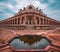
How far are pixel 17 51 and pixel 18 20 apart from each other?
102 feet

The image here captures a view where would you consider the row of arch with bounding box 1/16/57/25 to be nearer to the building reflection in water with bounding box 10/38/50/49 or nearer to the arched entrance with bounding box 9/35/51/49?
the arched entrance with bounding box 9/35/51/49

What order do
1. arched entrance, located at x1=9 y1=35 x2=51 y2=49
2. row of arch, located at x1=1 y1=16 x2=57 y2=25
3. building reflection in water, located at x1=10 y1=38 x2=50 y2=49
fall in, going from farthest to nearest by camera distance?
row of arch, located at x1=1 y1=16 x2=57 y2=25 → arched entrance, located at x1=9 y1=35 x2=51 y2=49 → building reflection in water, located at x1=10 y1=38 x2=50 y2=49

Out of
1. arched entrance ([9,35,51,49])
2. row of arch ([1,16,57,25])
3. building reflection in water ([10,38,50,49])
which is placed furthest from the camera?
row of arch ([1,16,57,25])

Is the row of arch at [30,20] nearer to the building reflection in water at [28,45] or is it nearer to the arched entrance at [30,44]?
the arched entrance at [30,44]

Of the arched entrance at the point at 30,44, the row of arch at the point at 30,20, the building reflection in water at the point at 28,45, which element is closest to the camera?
the building reflection in water at the point at 28,45

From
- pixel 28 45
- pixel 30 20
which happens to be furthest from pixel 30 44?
pixel 30 20

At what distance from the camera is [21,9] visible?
55.1 metres

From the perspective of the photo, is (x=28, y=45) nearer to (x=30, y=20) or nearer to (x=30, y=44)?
(x=30, y=44)

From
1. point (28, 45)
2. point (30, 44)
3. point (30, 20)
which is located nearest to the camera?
point (28, 45)

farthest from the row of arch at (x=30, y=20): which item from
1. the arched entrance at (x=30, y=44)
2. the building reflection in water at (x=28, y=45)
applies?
the building reflection in water at (x=28, y=45)

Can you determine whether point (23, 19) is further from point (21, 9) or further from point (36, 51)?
point (36, 51)

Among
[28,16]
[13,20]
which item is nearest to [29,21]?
[28,16]

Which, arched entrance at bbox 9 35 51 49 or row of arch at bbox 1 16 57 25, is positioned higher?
row of arch at bbox 1 16 57 25


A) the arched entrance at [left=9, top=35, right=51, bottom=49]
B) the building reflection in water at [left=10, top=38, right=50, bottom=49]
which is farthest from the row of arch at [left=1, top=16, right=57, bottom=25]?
the building reflection in water at [left=10, top=38, right=50, bottom=49]
